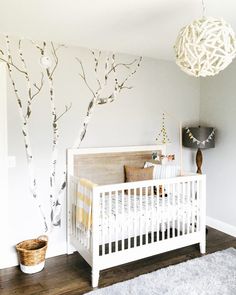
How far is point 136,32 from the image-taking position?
2.78 metres

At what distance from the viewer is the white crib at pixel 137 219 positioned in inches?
105

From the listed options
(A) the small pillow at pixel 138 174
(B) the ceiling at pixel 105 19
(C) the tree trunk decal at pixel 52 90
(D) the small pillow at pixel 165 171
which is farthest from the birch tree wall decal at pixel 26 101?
(D) the small pillow at pixel 165 171

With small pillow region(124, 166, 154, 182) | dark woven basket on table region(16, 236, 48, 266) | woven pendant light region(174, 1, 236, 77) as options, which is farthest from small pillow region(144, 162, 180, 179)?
woven pendant light region(174, 1, 236, 77)

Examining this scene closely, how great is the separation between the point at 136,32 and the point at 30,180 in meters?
1.89

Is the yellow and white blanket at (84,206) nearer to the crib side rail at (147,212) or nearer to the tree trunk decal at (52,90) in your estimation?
the crib side rail at (147,212)

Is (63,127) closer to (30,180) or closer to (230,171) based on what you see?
(30,180)

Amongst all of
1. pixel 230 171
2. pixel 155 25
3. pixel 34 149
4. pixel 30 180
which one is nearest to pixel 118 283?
pixel 30 180

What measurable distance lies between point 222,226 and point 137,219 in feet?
5.56

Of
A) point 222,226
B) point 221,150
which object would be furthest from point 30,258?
point 221,150

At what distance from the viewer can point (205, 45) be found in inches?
64.4

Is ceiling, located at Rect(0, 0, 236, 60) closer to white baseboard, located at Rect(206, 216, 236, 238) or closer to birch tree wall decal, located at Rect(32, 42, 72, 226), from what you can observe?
birch tree wall decal, located at Rect(32, 42, 72, 226)

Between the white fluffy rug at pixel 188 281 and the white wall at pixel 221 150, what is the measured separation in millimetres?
984

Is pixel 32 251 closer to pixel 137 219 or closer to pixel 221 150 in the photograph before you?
pixel 137 219

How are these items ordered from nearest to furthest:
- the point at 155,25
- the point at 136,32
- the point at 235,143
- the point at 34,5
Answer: the point at 34,5, the point at 155,25, the point at 136,32, the point at 235,143
